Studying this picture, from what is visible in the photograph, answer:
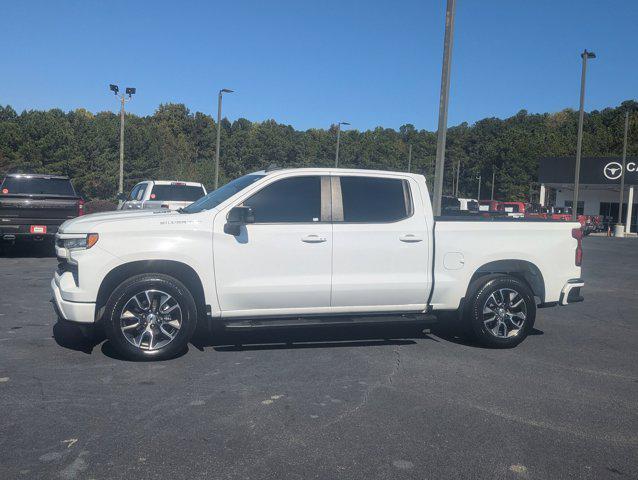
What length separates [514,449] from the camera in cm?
423

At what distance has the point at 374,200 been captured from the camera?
689 cm

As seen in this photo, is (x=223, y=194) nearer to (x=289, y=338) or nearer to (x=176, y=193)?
(x=289, y=338)

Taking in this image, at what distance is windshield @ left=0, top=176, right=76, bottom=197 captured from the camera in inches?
552

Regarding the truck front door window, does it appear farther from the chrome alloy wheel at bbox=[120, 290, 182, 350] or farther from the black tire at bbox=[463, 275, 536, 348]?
the black tire at bbox=[463, 275, 536, 348]

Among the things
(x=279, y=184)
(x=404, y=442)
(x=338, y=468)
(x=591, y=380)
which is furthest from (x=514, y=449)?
(x=279, y=184)

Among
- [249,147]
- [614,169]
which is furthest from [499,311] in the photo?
[249,147]

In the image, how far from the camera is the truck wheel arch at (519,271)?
7.11 meters

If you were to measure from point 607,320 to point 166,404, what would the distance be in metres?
6.85

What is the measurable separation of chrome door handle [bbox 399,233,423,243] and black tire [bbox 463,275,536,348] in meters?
0.87

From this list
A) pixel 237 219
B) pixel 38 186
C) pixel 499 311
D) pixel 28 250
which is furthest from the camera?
pixel 28 250

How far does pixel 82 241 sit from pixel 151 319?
996 mm

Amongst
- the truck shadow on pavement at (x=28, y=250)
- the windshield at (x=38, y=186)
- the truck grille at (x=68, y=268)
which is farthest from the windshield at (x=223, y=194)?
the truck shadow on pavement at (x=28, y=250)

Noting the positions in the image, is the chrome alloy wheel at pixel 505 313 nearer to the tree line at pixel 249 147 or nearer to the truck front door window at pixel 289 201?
the truck front door window at pixel 289 201

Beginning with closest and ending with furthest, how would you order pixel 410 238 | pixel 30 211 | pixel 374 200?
pixel 410 238
pixel 374 200
pixel 30 211
